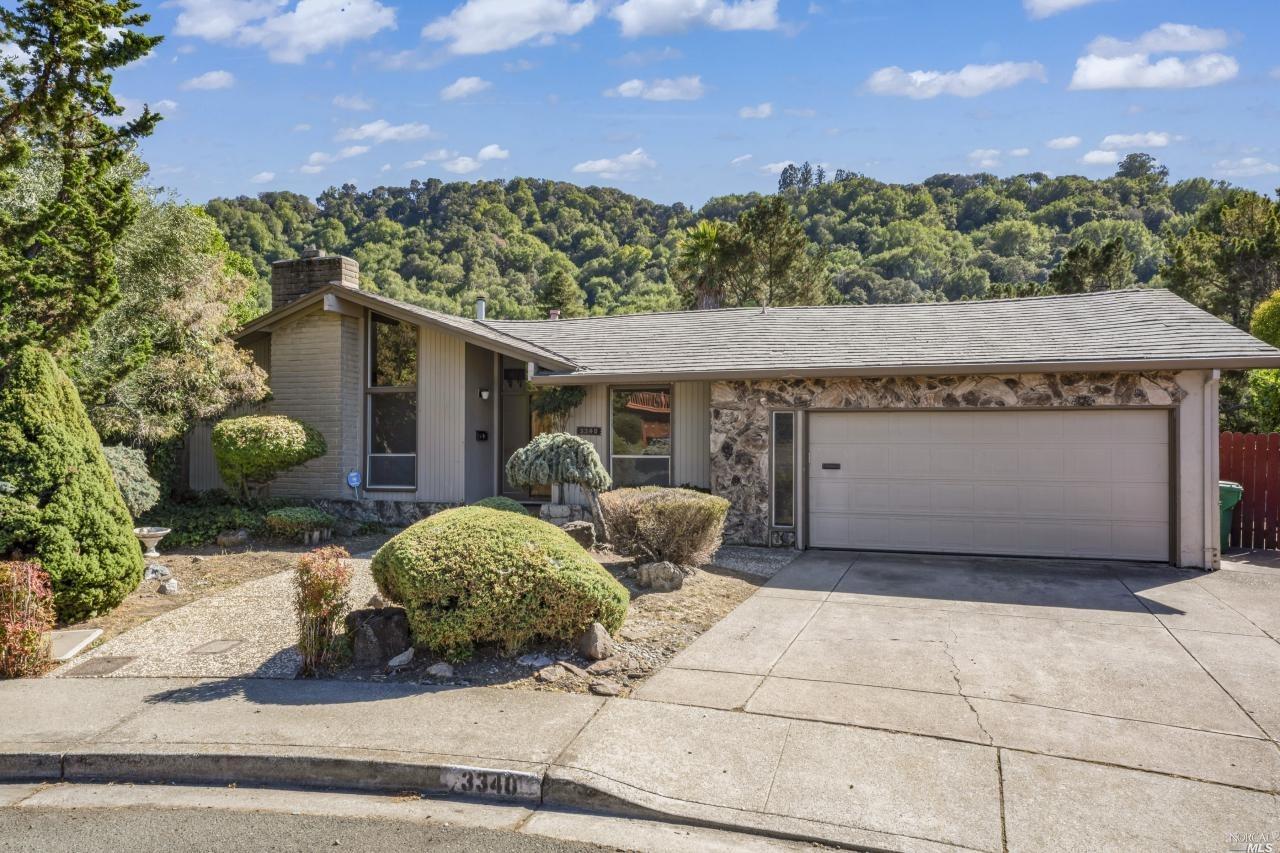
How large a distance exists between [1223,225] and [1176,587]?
24.4 m

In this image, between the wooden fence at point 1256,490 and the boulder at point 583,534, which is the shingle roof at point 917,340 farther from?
the boulder at point 583,534

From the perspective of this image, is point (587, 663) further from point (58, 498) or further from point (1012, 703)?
point (58, 498)

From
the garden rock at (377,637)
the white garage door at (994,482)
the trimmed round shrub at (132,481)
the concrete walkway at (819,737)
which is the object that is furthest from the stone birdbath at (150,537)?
the white garage door at (994,482)

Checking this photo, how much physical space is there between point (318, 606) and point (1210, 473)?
10.2 meters

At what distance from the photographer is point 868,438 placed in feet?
36.3

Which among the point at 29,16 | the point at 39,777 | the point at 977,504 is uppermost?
the point at 29,16

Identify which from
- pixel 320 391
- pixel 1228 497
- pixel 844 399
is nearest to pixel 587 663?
pixel 844 399

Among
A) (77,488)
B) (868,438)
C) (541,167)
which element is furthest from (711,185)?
(77,488)

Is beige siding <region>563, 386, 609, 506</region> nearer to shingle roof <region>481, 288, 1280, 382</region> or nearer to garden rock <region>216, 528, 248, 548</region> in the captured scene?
shingle roof <region>481, 288, 1280, 382</region>

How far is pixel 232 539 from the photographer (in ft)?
36.8

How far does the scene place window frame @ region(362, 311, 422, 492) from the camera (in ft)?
44.7

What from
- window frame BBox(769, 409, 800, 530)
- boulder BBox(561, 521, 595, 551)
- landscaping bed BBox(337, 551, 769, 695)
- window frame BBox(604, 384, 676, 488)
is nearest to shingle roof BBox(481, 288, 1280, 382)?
window frame BBox(604, 384, 676, 488)

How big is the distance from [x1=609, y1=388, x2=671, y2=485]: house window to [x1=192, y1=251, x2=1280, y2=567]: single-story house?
0.11ft

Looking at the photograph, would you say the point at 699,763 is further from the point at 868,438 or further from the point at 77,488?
the point at 868,438
